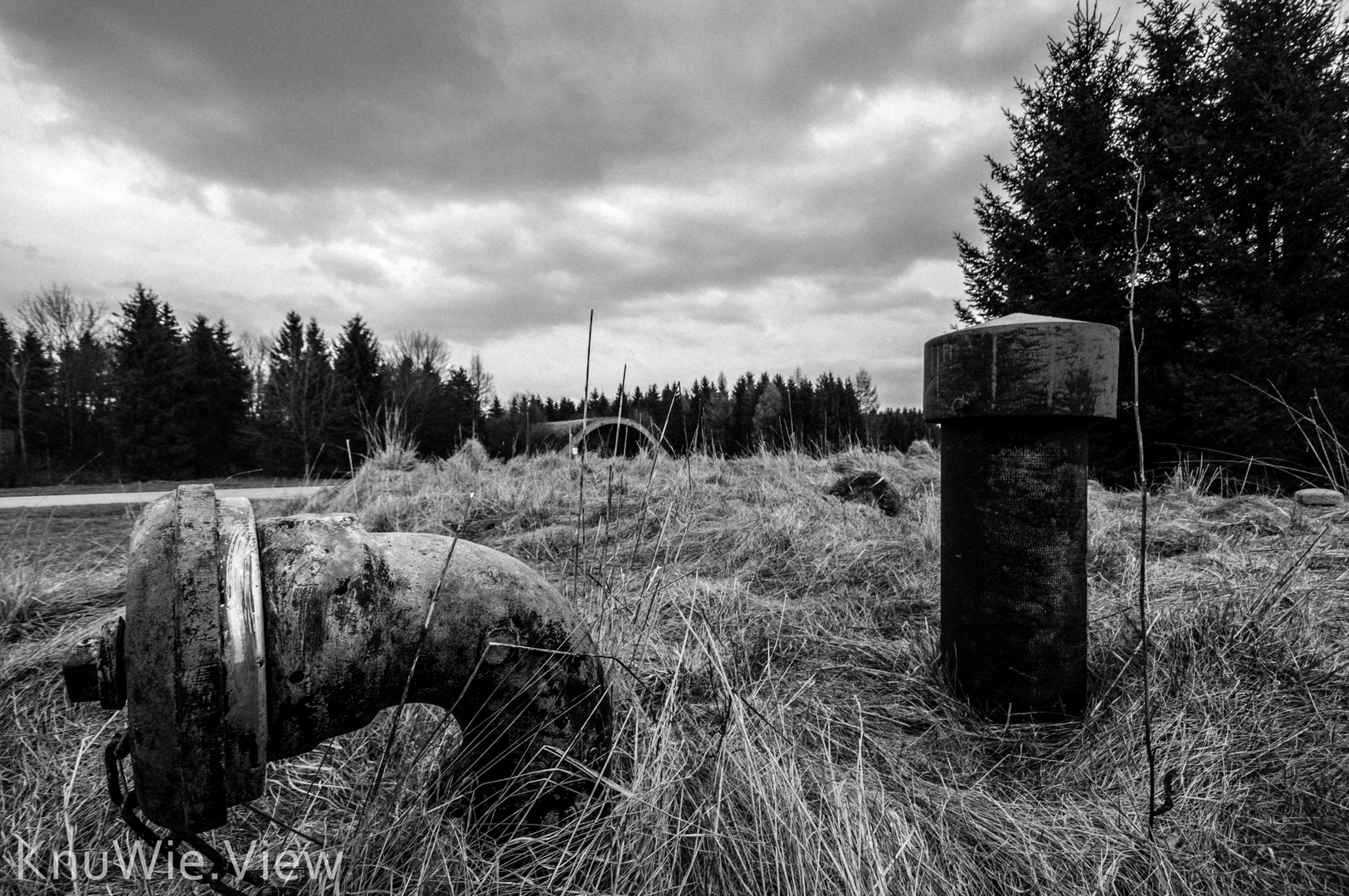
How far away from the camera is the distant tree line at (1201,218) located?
877 centimetres

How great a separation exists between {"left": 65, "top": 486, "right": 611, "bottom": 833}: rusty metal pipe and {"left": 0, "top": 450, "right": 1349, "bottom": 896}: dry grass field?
0.15 meters

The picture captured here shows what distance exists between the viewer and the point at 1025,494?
184 cm

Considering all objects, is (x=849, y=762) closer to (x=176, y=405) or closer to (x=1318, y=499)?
(x=1318, y=499)

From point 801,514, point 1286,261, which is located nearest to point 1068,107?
point 1286,261

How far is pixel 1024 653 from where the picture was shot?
6.11 feet

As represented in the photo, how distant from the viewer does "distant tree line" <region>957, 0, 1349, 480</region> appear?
28.8 ft

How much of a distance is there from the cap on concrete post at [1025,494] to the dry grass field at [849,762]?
0.17 metres

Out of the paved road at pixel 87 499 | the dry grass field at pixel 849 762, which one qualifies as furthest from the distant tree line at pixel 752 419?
the paved road at pixel 87 499

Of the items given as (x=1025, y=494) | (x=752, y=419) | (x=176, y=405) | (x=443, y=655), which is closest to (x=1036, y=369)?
(x=1025, y=494)

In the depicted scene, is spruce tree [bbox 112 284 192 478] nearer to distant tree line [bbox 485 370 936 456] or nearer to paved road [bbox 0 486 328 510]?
distant tree line [bbox 485 370 936 456]

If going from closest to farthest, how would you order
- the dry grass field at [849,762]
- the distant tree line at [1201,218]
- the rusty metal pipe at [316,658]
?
1. the rusty metal pipe at [316,658]
2. the dry grass field at [849,762]
3. the distant tree line at [1201,218]

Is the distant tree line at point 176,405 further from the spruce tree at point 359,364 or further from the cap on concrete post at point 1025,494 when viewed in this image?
the cap on concrete post at point 1025,494

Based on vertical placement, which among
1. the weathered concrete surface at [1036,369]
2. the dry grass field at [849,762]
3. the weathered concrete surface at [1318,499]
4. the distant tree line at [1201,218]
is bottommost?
the dry grass field at [849,762]

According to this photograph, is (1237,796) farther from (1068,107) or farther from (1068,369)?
(1068,107)
